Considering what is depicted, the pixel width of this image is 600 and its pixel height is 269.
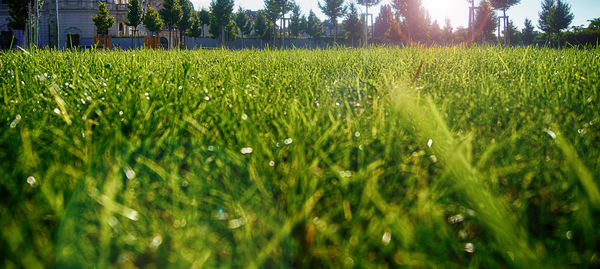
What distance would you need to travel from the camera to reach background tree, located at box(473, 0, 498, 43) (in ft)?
161

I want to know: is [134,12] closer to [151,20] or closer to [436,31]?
[151,20]

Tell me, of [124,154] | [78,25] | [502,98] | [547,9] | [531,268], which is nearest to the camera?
[531,268]

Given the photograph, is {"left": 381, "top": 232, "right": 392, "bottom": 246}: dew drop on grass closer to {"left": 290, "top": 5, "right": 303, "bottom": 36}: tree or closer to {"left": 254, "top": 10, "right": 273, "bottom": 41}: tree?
{"left": 254, "top": 10, "right": 273, "bottom": 41}: tree

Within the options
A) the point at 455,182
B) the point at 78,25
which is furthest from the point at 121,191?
the point at 78,25

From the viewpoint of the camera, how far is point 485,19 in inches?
1950

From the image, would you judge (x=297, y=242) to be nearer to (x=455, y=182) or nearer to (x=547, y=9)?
(x=455, y=182)

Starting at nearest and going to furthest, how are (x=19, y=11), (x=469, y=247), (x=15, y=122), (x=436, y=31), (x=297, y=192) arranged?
(x=469, y=247), (x=297, y=192), (x=15, y=122), (x=19, y=11), (x=436, y=31)

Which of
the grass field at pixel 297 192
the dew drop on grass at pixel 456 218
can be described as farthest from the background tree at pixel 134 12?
the dew drop on grass at pixel 456 218

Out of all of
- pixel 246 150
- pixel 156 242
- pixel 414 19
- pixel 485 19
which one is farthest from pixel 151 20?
pixel 485 19

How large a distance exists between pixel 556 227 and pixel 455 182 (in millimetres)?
242

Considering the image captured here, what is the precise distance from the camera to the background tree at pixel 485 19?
161 ft

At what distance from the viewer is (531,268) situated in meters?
0.70

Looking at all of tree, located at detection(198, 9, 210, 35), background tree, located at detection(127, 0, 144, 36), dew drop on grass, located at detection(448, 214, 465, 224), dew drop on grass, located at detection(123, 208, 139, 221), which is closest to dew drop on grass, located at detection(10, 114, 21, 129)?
dew drop on grass, located at detection(123, 208, 139, 221)

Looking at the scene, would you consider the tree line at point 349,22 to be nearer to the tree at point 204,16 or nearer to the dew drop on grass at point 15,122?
the tree at point 204,16
